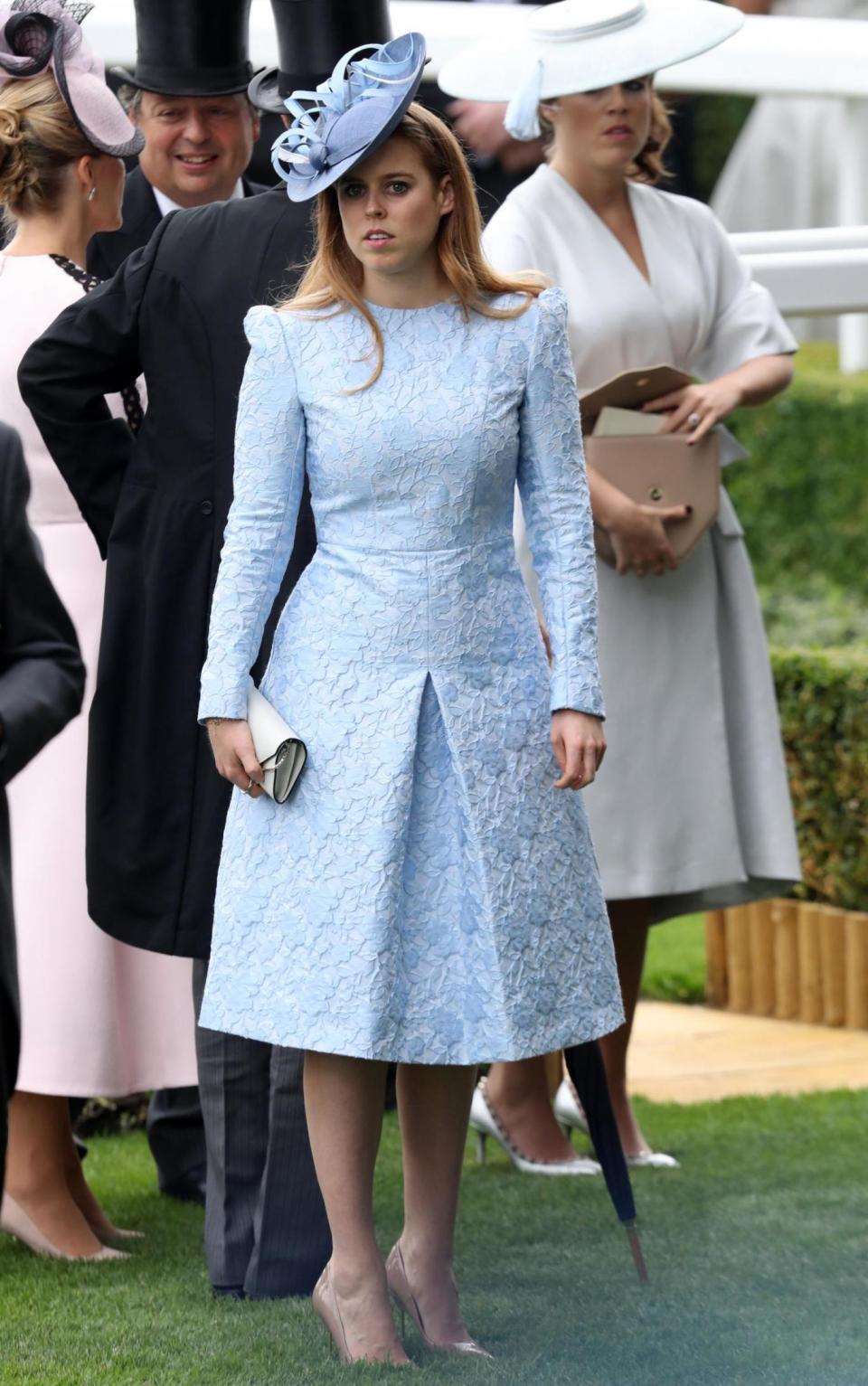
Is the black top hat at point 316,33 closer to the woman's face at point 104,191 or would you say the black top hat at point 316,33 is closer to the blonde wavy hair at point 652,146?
the woman's face at point 104,191

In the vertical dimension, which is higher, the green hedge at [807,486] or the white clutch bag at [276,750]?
the white clutch bag at [276,750]

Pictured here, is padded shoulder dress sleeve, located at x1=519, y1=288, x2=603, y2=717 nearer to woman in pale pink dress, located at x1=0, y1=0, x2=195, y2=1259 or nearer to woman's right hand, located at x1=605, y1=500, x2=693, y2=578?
woman in pale pink dress, located at x1=0, y1=0, x2=195, y2=1259

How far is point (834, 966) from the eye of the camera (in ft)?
20.8

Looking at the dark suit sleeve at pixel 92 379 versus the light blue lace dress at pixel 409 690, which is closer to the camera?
the light blue lace dress at pixel 409 690

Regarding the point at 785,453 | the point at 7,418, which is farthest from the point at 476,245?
the point at 785,453

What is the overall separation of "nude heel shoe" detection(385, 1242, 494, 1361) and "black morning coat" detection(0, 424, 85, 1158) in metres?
0.91

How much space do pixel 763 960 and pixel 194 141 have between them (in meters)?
3.06

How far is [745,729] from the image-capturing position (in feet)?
15.4

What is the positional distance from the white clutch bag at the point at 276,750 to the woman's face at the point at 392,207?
2.07 ft

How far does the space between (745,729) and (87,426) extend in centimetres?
157

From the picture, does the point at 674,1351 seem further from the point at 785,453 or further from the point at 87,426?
the point at 785,453

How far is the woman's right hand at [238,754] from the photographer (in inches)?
127

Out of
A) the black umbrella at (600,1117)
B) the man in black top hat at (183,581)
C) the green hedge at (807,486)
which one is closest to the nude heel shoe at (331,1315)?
the man in black top hat at (183,581)

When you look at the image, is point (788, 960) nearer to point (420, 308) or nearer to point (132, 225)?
point (132, 225)
